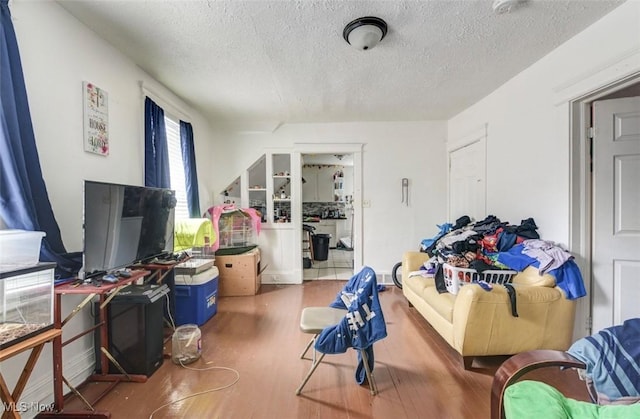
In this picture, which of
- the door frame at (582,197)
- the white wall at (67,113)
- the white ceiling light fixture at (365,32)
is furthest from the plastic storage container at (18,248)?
the door frame at (582,197)

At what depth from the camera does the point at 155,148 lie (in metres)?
2.64

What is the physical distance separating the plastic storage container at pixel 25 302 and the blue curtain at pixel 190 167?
6.88 feet

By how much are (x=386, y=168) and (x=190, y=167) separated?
278 cm

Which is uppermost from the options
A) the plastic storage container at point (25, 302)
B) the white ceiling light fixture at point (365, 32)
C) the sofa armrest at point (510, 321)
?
the white ceiling light fixture at point (365, 32)

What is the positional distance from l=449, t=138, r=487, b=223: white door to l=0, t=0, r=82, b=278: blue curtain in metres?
3.93

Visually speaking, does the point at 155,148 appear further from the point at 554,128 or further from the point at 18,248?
the point at 554,128

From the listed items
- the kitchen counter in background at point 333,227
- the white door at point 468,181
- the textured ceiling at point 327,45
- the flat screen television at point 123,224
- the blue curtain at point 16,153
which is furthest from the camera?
the kitchen counter in background at point 333,227

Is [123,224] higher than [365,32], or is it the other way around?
[365,32]

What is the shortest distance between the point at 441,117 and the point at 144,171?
12.7 ft

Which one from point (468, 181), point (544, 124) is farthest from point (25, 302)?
point (468, 181)

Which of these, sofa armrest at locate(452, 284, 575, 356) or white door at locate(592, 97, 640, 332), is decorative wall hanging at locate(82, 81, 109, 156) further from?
white door at locate(592, 97, 640, 332)

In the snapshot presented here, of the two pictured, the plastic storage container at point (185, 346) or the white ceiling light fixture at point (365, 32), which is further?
the plastic storage container at point (185, 346)

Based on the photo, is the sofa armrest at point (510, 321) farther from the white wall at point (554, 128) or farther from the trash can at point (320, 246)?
the trash can at point (320, 246)

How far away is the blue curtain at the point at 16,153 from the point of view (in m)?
1.35
